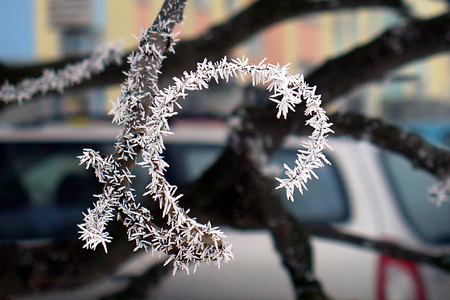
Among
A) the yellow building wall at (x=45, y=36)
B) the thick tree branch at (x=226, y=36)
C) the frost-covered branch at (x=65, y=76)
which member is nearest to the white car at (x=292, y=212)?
the thick tree branch at (x=226, y=36)

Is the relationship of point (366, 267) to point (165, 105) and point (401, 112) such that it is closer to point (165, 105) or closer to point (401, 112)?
point (165, 105)

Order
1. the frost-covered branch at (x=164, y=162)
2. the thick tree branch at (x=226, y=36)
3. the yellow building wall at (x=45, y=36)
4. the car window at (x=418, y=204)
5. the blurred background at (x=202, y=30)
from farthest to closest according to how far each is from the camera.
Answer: the yellow building wall at (x=45, y=36) < the blurred background at (x=202, y=30) < the car window at (x=418, y=204) < the thick tree branch at (x=226, y=36) < the frost-covered branch at (x=164, y=162)

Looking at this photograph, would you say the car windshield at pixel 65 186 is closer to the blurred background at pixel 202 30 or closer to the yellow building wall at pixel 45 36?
the blurred background at pixel 202 30

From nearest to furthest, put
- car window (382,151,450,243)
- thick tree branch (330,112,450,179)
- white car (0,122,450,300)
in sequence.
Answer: thick tree branch (330,112,450,179), white car (0,122,450,300), car window (382,151,450,243)

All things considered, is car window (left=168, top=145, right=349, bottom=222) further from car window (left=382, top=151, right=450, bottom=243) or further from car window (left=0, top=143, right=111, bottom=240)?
car window (left=0, top=143, right=111, bottom=240)

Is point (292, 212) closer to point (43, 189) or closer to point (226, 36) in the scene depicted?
point (226, 36)

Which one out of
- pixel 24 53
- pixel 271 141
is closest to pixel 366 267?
pixel 271 141

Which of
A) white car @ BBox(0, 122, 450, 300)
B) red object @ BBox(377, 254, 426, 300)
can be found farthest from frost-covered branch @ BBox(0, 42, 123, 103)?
red object @ BBox(377, 254, 426, 300)

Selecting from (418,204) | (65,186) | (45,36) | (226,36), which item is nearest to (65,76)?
(226,36)
